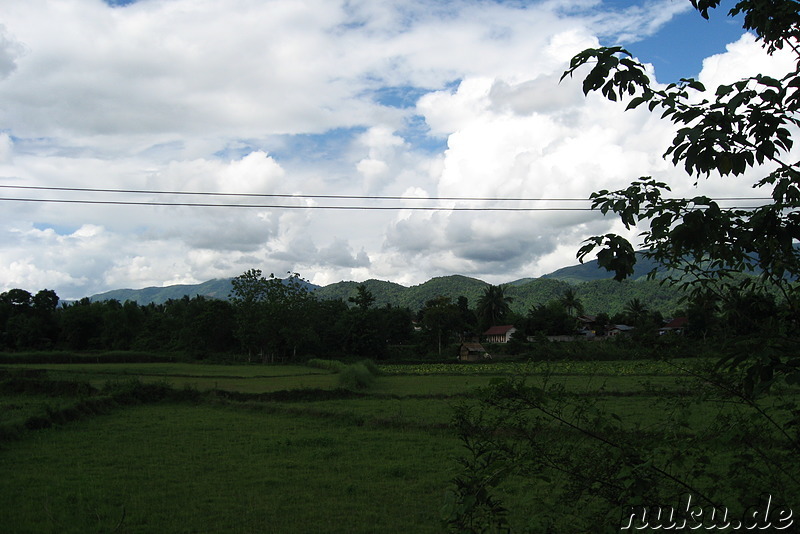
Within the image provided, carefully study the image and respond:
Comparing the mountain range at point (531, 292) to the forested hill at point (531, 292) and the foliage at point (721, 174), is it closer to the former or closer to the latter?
the forested hill at point (531, 292)

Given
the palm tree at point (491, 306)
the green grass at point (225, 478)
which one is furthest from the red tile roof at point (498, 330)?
the green grass at point (225, 478)

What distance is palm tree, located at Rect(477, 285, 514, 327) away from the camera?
74.5 m

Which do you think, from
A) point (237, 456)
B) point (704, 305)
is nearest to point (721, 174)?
point (704, 305)

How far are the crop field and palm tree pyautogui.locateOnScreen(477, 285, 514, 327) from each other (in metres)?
48.9

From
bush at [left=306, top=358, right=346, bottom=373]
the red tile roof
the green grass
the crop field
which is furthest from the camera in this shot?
the red tile roof

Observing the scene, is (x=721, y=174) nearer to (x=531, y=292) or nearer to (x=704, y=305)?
(x=704, y=305)

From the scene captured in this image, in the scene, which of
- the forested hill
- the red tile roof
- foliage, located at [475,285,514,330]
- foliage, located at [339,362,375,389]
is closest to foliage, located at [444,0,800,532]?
foliage, located at [339,362,375,389]

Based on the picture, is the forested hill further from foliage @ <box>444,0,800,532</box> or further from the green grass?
foliage @ <box>444,0,800,532</box>

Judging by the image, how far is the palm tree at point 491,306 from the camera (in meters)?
74.5

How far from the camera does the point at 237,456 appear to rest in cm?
1345

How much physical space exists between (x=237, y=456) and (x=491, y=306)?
63.5m

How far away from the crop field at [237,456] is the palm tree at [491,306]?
160 feet

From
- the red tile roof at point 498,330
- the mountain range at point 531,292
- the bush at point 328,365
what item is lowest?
the bush at point 328,365

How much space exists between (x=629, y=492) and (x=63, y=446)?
53.5ft
